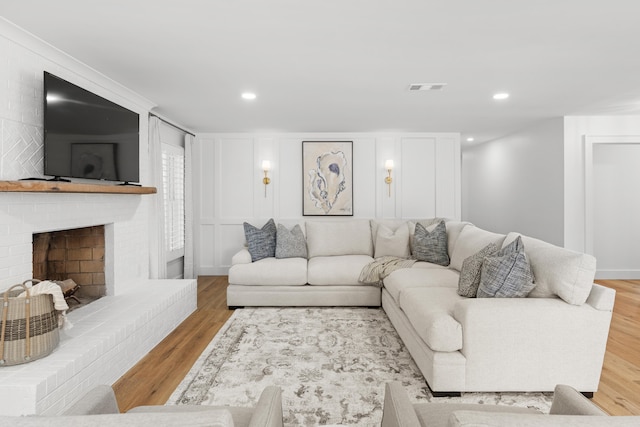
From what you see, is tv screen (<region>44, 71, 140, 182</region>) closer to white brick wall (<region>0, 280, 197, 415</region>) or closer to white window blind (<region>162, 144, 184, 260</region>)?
white brick wall (<region>0, 280, 197, 415</region>)

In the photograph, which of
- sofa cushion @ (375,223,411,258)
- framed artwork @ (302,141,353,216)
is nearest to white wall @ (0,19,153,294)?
framed artwork @ (302,141,353,216)

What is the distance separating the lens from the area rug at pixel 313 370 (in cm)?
233

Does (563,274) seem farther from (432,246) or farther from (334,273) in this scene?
(334,273)

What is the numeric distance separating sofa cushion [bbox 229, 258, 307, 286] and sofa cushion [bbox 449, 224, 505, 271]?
1.77m

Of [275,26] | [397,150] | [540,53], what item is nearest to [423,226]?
[397,150]

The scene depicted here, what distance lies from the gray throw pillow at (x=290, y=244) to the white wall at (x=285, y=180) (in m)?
1.00

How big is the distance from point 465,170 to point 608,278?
3889 mm

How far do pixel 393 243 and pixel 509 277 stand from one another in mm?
2461

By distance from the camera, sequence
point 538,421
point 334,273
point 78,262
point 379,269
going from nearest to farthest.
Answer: point 538,421 → point 78,262 → point 379,269 → point 334,273

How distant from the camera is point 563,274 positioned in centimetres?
245

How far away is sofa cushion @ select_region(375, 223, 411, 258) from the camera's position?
197 inches

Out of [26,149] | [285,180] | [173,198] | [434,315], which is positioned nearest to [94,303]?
[26,149]

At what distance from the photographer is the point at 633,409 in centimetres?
225

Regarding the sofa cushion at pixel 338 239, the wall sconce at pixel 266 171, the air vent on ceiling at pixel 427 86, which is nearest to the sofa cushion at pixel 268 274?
the sofa cushion at pixel 338 239
